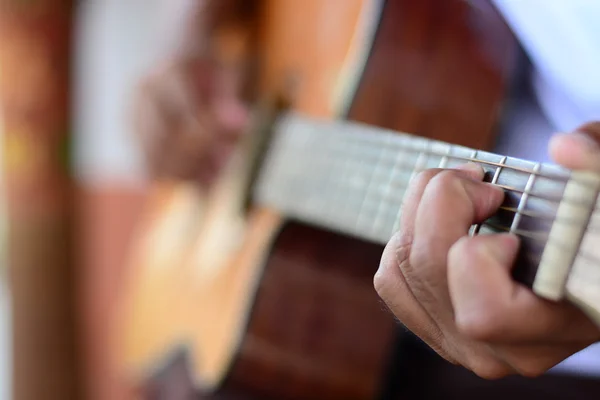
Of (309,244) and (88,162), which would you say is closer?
(309,244)

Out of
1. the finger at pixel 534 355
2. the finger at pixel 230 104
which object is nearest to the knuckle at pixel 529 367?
the finger at pixel 534 355

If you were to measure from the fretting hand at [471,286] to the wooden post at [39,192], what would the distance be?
1058 mm

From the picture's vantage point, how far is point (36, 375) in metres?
1.20

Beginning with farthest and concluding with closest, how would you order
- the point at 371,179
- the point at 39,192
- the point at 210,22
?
the point at 39,192 < the point at 210,22 < the point at 371,179

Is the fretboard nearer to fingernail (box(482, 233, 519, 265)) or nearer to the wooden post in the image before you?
fingernail (box(482, 233, 519, 265))

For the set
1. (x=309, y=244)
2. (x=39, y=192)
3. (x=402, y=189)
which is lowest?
(x=39, y=192)

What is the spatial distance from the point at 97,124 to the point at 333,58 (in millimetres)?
867

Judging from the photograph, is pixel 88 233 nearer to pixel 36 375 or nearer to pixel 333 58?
pixel 36 375

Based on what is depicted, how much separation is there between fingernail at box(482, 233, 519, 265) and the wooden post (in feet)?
3.54

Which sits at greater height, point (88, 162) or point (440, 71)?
point (440, 71)

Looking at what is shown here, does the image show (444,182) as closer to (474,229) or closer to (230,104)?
(474,229)

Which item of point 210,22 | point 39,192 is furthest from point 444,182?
point 39,192

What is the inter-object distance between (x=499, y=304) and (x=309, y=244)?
0.94 ft

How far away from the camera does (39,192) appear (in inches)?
45.4
